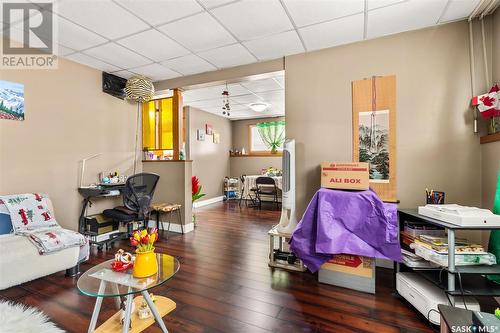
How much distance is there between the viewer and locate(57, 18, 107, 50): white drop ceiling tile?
8.11 ft

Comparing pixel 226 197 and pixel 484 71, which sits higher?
pixel 484 71

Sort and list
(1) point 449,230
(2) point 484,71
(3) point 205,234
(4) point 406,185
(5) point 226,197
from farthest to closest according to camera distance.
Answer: (5) point 226,197
(3) point 205,234
(4) point 406,185
(2) point 484,71
(1) point 449,230

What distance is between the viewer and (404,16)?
2322mm

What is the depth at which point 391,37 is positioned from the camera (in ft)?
8.71

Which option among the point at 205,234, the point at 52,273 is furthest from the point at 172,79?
the point at 52,273

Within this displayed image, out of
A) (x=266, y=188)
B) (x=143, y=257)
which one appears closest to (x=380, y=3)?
(x=143, y=257)

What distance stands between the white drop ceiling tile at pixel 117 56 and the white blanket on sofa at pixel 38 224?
1945 millimetres

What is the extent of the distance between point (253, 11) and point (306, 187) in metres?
2.09

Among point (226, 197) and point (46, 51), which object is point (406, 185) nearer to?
point (46, 51)

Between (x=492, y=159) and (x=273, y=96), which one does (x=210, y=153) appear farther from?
(x=492, y=159)

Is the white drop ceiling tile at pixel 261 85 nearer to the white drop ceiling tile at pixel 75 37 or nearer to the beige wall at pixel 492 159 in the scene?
the white drop ceiling tile at pixel 75 37

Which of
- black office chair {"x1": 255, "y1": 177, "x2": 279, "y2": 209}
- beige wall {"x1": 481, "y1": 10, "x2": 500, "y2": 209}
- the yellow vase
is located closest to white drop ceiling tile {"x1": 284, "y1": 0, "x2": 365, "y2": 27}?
beige wall {"x1": 481, "y1": 10, "x2": 500, "y2": 209}

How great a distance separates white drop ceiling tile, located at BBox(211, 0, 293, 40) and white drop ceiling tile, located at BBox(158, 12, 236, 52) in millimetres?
117

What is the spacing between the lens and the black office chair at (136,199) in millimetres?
3217
